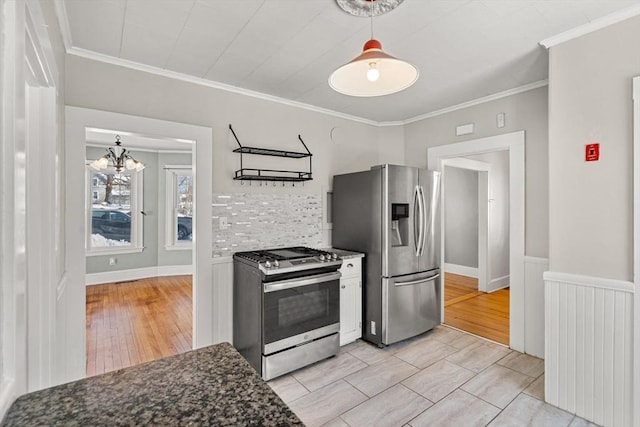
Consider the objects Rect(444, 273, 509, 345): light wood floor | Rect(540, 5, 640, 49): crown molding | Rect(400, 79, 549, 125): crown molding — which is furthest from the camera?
Rect(444, 273, 509, 345): light wood floor

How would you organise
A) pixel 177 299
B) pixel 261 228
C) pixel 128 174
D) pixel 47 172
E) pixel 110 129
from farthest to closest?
1. pixel 128 174
2. pixel 177 299
3. pixel 261 228
4. pixel 110 129
5. pixel 47 172

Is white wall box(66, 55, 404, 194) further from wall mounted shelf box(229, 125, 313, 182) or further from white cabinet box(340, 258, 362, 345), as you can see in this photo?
white cabinet box(340, 258, 362, 345)

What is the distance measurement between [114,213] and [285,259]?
15.4ft

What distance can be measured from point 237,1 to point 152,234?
535 cm

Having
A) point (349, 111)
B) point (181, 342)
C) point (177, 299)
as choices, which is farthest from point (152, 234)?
point (349, 111)

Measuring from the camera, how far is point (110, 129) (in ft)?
7.70

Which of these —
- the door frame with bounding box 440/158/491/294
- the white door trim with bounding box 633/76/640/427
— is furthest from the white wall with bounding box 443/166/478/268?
the white door trim with bounding box 633/76/640/427

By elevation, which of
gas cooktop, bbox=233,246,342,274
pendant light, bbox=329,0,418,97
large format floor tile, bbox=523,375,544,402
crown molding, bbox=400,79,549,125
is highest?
crown molding, bbox=400,79,549,125

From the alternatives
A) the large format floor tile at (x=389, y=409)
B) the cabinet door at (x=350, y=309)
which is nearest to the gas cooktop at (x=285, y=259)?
the cabinet door at (x=350, y=309)

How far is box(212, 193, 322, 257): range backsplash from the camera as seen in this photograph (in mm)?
2852

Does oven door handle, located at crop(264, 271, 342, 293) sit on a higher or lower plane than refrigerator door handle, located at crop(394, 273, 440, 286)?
higher

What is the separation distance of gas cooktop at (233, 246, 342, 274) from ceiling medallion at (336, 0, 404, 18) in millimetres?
1717

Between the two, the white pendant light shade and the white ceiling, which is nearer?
the white pendant light shade

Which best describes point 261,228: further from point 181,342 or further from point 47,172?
point 47,172
